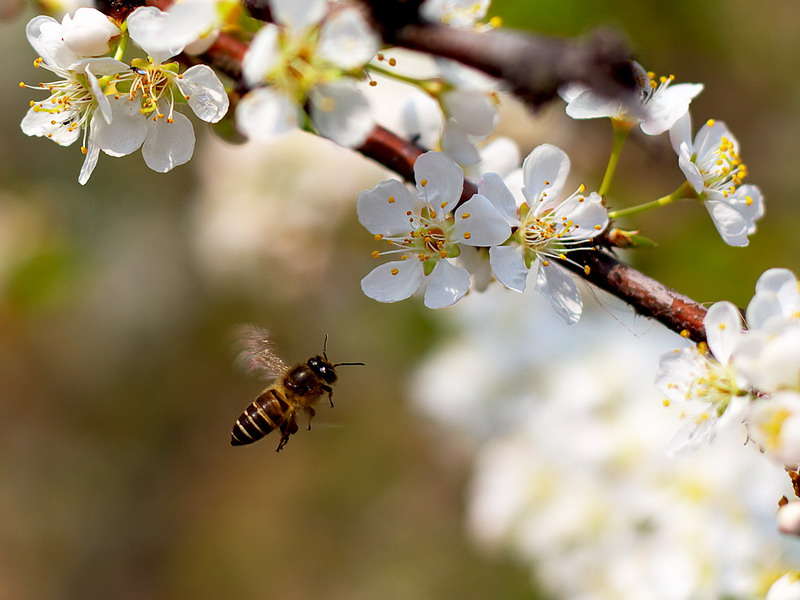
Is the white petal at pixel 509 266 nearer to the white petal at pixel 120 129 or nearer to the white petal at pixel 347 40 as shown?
the white petal at pixel 347 40

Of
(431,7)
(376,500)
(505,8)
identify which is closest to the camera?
(431,7)

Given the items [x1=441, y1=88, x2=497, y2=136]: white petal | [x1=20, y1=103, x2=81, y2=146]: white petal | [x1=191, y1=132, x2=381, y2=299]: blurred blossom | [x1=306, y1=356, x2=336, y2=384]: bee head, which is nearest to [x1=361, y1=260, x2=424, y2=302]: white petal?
[x1=441, y1=88, x2=497, y2=136]: white petal

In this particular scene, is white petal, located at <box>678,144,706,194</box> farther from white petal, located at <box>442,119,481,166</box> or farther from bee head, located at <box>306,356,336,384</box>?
bee head, located at <box>306,356,336,384</box>

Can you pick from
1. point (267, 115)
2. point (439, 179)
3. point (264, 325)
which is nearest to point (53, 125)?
point (267, 115)

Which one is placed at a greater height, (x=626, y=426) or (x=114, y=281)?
(x=626, y=426)

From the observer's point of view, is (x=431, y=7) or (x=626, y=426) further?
(x=626, y=426)

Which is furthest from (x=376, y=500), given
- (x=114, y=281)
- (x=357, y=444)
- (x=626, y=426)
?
(x=626, y=426)

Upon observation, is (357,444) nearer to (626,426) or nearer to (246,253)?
(246,253)

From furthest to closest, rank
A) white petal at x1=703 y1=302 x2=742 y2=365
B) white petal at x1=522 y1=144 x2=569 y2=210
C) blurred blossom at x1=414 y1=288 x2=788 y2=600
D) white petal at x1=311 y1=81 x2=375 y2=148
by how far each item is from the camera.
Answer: blurred blossom at x1=414 y1=288 x2=788 y2=600
white petal at x1=522 y1=144 x2=569 y2=210
white petal at x1=703 y1=302 x2=742 y2=365
white petal at x1=311 y1=81 x2=375 y2=148
